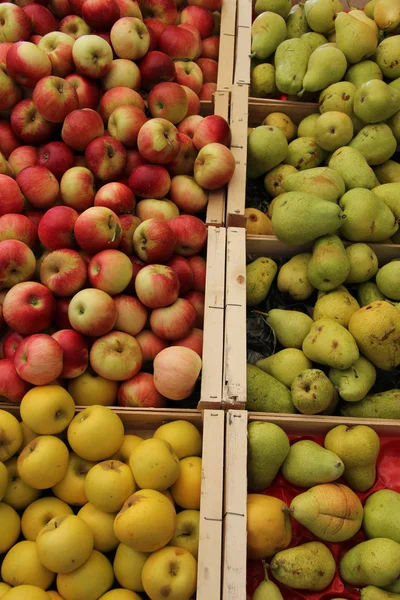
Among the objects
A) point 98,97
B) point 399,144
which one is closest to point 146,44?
point 98,97

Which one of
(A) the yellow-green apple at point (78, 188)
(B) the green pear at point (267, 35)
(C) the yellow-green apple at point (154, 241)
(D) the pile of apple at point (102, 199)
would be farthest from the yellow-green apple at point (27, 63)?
(B) the green pear at point (267, 35)

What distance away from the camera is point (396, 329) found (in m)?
1.54

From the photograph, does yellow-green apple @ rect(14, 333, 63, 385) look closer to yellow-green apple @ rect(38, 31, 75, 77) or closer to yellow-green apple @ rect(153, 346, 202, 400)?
yellow-green apple @ rect(153, 346, 202, 400)

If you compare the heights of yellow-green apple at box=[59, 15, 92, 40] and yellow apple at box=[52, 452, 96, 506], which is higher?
yellow-green apple at box=[59, 15, 92, 40]

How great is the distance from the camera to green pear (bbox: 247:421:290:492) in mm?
1401

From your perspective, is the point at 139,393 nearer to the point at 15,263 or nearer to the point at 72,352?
the point at 72,352

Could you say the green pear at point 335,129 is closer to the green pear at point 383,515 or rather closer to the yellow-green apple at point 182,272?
the yellow-green apple at point 182,272

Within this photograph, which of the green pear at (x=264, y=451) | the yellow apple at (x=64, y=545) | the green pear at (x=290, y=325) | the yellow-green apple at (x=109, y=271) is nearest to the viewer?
the yellow apple at (x=64, y=545)

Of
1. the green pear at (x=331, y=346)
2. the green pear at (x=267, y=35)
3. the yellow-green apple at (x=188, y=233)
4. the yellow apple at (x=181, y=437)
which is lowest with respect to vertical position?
the yellow apple at (x=181, y=437)

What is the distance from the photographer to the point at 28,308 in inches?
59.7

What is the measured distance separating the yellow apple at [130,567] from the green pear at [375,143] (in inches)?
66.0

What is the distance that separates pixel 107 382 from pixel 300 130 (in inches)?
57.4

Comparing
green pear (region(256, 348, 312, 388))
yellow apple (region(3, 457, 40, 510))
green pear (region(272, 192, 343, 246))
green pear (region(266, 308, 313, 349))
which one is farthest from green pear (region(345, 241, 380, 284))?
yellow apple (region(3, 457, 40, 510))

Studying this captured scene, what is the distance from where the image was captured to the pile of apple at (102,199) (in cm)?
155
